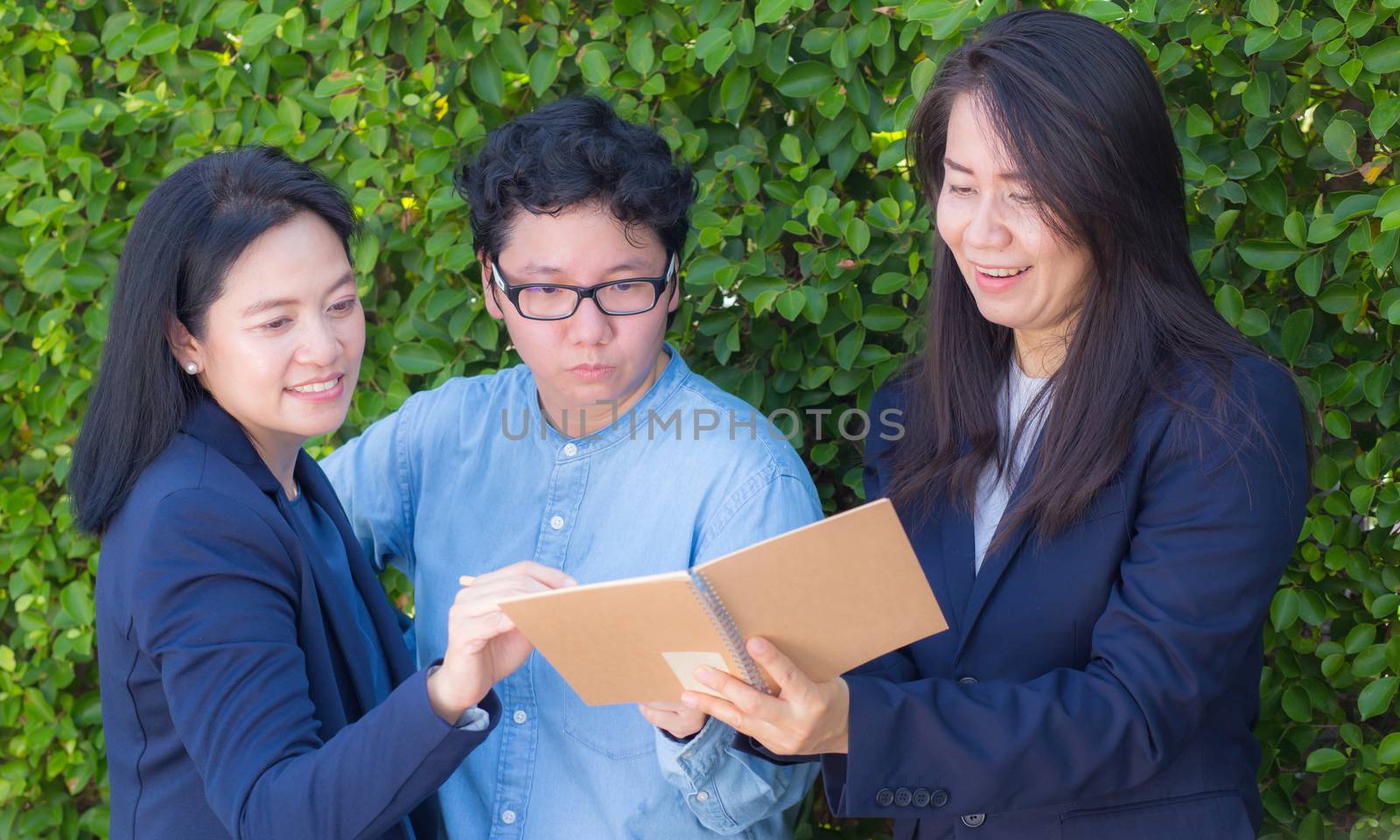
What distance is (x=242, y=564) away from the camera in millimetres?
1783

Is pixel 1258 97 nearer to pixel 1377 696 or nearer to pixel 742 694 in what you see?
pixel 1377 696

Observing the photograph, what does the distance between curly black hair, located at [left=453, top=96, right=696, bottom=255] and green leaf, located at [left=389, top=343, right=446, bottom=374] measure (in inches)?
21.2

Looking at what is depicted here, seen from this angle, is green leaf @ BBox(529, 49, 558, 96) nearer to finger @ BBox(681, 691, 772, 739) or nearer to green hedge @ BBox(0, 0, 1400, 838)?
green hedge @ BBox(0, 0, 1400, 838)

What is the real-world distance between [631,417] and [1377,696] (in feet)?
4.65

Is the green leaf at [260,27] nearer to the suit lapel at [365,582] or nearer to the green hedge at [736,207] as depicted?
the green hedge at [736,207]

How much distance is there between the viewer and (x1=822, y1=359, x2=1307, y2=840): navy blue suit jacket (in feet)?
5.69

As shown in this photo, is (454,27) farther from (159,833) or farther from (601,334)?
(159,833)

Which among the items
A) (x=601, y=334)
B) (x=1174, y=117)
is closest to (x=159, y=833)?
(x=601, y=334)

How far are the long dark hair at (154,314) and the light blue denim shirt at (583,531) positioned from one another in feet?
1.97

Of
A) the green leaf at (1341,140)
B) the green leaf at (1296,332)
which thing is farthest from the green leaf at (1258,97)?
the green leaf at (1296,332)

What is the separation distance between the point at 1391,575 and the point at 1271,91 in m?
0.90

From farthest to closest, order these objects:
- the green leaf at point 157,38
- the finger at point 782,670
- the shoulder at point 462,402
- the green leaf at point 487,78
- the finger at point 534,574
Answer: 1. the green leaf at point 157,38
2. the green leaf at point 487,78
3. the shoulder at point 462,402
4. the finger at point 534,574
5. the finger at point 782,670

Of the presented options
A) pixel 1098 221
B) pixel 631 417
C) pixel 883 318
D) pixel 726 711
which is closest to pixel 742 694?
pixel 726 711

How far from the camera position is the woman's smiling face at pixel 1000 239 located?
1.90m
